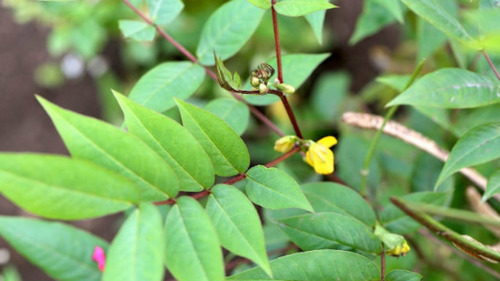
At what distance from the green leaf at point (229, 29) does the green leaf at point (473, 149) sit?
411 mm

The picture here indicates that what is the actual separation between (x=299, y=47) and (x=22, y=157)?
180 cm

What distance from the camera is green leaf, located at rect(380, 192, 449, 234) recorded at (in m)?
0.87

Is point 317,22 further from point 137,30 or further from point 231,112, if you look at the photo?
point 137,30

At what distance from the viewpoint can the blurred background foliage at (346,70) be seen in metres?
1.14

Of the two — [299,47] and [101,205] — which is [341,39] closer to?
[299,47]

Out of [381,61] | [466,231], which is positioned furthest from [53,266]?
[381,61]

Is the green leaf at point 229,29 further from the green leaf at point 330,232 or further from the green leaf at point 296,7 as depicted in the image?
the green leaf at point 330,232

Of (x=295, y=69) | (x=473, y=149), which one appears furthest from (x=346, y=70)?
(x=473, y=149)

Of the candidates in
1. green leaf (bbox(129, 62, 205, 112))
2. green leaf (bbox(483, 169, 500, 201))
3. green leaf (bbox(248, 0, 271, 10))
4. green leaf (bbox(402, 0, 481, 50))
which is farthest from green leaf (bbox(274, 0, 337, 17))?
green leaf (bbox(483, 169, 500, 201))

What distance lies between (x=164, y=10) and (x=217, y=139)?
0.36 metres

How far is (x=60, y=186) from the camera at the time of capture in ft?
1.82

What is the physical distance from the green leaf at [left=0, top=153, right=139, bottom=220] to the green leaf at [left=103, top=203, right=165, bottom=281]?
0.03m

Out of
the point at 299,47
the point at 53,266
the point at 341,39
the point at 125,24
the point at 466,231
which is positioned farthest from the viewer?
the point at 341,39

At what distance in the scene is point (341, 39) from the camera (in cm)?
247
